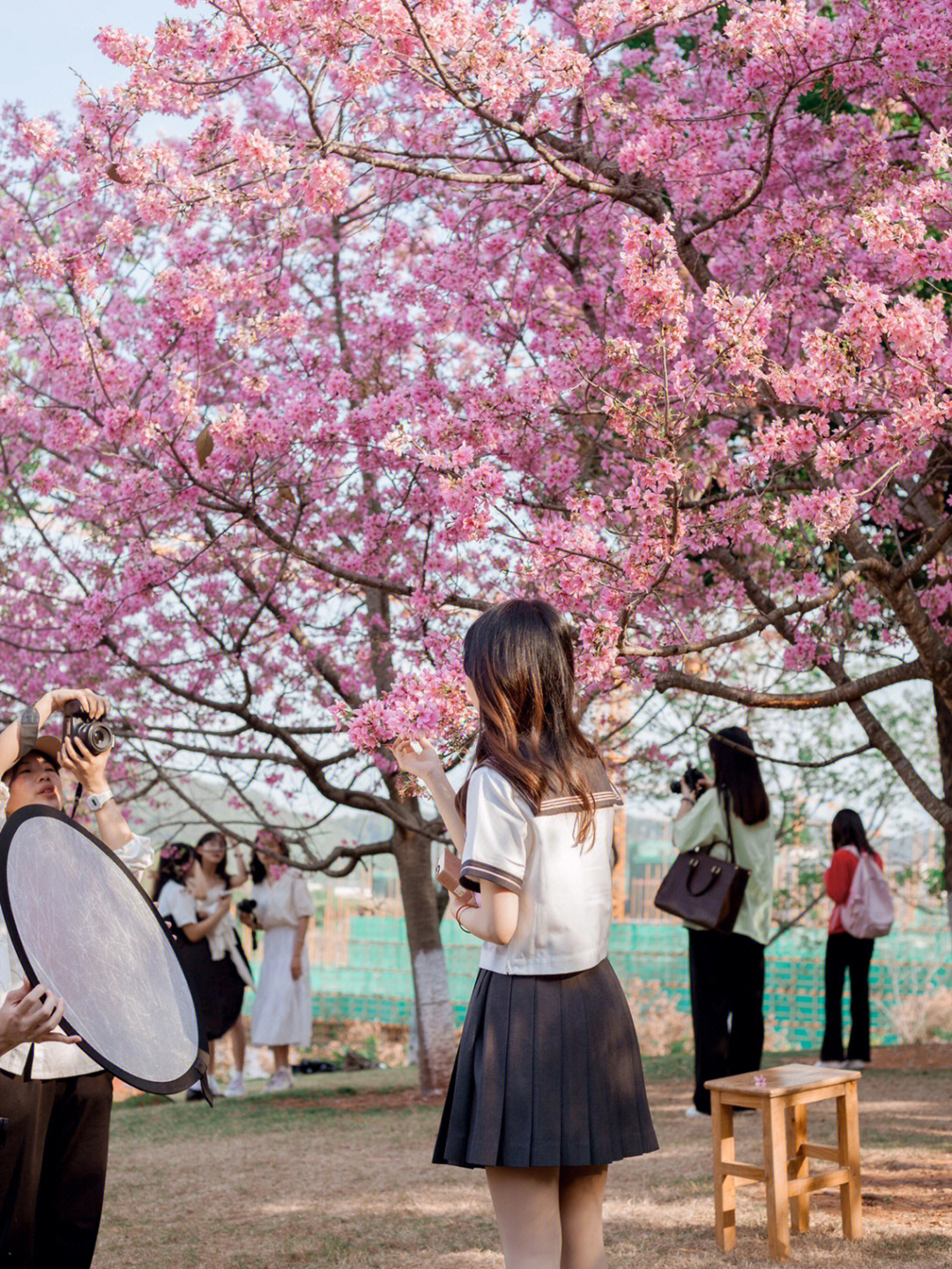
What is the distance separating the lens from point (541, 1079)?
232 cm

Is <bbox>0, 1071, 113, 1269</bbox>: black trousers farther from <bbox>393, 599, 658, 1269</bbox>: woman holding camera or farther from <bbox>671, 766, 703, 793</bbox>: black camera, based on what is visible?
<bbox>671, 766, 703, 793</bbox>: black camera

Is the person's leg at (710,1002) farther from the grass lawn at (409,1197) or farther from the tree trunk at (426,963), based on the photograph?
the tree trunk at (426,963)

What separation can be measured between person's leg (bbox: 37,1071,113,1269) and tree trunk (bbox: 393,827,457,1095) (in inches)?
192

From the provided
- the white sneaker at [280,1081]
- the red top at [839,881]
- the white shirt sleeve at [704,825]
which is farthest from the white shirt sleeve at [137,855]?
the white sneaker at [280,1081]

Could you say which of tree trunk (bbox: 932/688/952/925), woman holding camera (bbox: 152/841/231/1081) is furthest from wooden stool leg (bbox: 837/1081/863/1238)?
woman holding camera (bbox: 152/841/231/1081)

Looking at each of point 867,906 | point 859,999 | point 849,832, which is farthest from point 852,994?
point 849,832

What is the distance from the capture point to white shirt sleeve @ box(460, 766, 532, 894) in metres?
2.27

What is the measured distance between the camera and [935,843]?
513 inches

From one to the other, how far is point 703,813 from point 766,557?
1411mm

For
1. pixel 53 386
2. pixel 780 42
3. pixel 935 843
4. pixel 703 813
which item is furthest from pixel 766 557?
pixel 935 843

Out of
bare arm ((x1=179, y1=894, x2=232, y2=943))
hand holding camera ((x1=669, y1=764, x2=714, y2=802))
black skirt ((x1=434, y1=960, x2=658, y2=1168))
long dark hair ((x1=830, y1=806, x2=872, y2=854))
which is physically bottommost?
black skirt ((x1=434, y1=960, x2=658, y2=1168))

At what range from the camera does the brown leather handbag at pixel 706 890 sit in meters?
5.82

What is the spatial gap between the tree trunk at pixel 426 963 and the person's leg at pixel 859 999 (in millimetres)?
2516

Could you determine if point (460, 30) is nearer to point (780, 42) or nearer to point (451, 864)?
point (780, 42)
